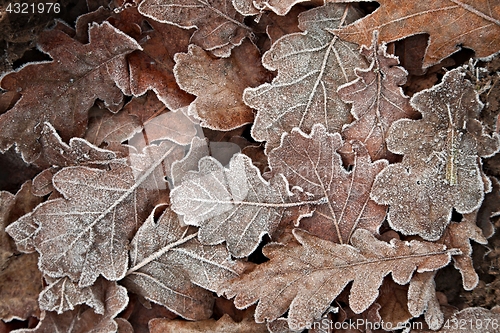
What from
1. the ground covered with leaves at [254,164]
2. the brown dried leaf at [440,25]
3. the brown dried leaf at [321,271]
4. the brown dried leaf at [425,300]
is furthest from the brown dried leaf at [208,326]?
the brown dried leaf at [440,25]

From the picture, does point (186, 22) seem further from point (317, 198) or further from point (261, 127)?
point (317, 198)

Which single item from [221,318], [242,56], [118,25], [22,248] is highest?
[118,25]

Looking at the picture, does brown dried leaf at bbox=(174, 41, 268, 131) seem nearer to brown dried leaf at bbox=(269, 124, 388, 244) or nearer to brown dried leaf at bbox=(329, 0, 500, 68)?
brown dried leaf at bbox=(269, 124, 388, 244)

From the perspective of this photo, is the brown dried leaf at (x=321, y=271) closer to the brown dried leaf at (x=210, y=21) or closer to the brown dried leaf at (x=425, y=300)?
the brown dried leaf at (x=425, y=300)

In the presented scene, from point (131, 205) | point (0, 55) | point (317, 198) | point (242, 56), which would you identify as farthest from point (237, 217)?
point (0, 55)

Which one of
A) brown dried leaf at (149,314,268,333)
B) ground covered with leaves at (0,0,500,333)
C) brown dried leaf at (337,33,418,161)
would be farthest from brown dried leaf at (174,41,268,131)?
brown dried leaf at (149,314,268,333)

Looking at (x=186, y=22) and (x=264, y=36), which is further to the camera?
(x=264, y=36)

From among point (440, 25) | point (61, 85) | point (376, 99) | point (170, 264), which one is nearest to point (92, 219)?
point (170, 264)

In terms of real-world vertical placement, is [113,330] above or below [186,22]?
below
